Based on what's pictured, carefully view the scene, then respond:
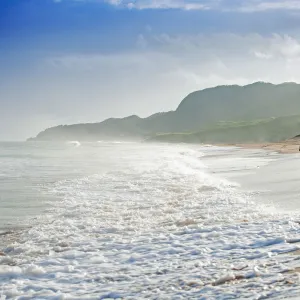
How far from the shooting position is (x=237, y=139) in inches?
7224

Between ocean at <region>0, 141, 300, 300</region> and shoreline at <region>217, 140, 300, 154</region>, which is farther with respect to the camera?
shoreline at <region>217, 140, 300, 154</region>

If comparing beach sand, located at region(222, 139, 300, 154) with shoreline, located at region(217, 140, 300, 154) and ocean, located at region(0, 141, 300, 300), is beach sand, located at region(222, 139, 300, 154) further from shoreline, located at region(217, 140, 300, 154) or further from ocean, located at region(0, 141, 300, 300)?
ocean, located at region(0, 141, 300, 300)

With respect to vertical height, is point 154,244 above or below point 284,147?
above

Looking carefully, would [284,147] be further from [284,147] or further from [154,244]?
[154,244]

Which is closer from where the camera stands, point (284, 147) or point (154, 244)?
point (154, 244)

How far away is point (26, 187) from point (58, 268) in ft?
53.1

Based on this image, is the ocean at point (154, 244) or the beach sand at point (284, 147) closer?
the ocean at point (154, 244)

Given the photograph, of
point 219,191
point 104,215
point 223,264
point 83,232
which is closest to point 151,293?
point 223,264

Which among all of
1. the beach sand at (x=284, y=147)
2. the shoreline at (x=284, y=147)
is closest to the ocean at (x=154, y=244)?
the shoreline at (x=284, y=147)

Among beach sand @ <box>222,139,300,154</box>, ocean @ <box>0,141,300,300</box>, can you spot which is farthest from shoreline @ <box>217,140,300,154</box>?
ocean @ <box>0,141,300,300</box>

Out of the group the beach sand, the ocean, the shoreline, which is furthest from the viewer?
the beach sand

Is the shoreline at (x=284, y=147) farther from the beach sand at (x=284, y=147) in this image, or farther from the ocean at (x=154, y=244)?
the ocean at (x=154, y=244)

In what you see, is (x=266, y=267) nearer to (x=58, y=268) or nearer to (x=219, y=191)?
(x=58, y=268)

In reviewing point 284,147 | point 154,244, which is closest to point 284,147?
point 284,147
